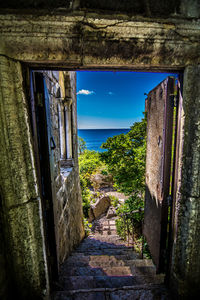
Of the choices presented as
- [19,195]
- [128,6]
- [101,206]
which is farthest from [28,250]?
[101,206]

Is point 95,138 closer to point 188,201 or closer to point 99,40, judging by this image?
point 188,201

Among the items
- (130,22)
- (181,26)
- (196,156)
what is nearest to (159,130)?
(196,156)

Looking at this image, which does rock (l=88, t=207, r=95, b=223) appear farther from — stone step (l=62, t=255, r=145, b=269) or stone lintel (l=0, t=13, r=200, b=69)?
stone lintel (l=0, t=13, r=200, b=69)

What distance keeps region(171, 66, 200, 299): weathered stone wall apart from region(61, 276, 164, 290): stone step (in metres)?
0.57

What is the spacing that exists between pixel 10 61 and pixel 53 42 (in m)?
0.35

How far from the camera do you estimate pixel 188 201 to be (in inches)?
52.7

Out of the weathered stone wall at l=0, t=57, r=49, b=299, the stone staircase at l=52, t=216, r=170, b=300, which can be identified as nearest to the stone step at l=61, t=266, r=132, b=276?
the stone staircase at l=52, t=216, r=170, b=300

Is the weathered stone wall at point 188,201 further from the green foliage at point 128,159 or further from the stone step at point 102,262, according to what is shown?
the green foliage at point 128,159

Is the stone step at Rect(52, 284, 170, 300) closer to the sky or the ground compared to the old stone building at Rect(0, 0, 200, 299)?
closer to the ground

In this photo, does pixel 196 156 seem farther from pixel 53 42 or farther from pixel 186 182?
pixel 53 42

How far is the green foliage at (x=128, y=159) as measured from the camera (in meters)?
4.04

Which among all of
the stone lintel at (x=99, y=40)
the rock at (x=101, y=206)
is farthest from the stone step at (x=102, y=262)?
the rock at (x=101, y=206)

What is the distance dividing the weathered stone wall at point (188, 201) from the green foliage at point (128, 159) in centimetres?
259

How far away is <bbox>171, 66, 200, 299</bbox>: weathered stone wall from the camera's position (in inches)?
48.5
